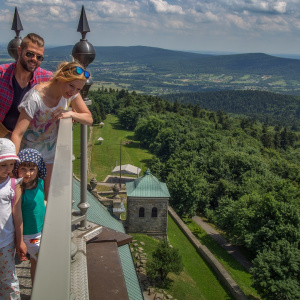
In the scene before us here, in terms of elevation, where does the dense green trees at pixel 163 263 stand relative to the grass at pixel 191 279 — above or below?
above

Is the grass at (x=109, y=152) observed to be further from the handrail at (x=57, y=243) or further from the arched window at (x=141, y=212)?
the handrail at (x=57, y=243)

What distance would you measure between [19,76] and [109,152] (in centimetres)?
6181

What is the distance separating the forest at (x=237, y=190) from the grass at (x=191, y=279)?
2981 millimetres

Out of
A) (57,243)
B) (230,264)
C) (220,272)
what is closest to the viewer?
(57,243)

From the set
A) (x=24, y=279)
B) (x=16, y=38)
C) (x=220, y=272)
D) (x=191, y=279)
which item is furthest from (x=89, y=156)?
(x=24, y=279)

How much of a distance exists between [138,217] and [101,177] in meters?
25.4

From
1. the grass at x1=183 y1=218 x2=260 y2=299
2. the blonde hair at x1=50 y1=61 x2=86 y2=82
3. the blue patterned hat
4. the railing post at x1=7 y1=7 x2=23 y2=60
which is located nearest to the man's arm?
the blue patterned hat

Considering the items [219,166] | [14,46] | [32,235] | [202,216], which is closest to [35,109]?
[32,235]

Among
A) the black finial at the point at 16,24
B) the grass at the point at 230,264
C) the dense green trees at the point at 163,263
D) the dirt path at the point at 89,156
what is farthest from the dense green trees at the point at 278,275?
the dirt path at the point at 89,156

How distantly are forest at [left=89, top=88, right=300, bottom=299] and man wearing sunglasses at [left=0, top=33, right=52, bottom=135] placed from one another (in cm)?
2123

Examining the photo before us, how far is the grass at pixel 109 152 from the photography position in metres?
56.5

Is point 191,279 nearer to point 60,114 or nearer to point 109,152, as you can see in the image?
point 60,114

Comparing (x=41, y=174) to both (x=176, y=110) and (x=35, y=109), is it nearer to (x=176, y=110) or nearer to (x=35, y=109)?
(x=35, y=109)

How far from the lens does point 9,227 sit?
371cm
